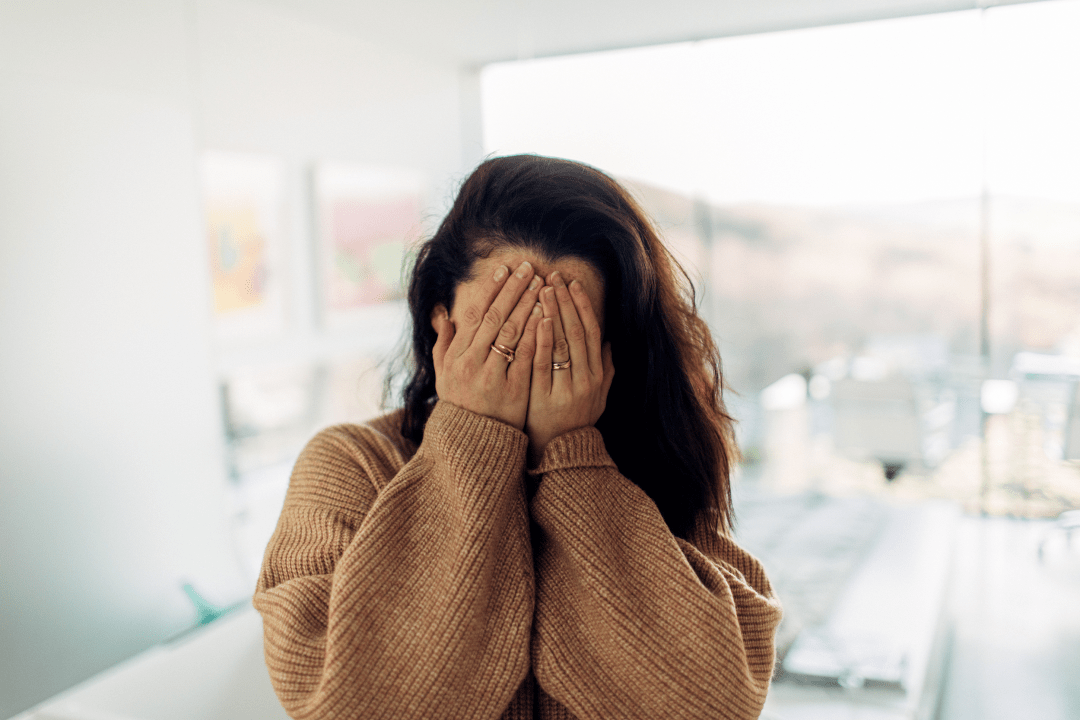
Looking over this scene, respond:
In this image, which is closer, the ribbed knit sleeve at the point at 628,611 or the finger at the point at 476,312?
the ribbed knit sleeve at the point at 628,611

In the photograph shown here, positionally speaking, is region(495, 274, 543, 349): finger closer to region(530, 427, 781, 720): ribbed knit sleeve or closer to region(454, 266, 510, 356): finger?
region(454, 266, 510, 356): finger

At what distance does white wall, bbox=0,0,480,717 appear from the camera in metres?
1.74

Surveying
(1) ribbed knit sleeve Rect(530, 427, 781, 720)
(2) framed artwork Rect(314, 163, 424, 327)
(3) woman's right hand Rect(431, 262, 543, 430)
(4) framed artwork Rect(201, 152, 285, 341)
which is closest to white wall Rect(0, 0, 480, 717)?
(4) framed artwork Rect(201, 152, 285, 341)

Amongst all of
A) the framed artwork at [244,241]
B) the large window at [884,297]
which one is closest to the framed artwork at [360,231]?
the framed artwork at [244,241]

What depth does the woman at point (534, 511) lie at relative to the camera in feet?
2.71

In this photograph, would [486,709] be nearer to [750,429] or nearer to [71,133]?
[71,133]

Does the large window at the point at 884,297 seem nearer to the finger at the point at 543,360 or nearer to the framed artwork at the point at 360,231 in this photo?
the framed artwork at the point at 360,231

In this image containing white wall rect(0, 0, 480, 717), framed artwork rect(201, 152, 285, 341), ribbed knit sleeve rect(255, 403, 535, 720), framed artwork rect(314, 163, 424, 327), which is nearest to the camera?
ribbed knit sleeve rect(255, 403, 535, 720)

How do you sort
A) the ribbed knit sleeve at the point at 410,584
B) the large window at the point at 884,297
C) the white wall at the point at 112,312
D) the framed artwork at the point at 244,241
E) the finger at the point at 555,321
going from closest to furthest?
the ribbed knit sleeve at the point at 410,584, the finger at the point at 555,321, the white wall at the point at 112,312, the framed artwork at the point at 244,241, the large window at the point at 884,297

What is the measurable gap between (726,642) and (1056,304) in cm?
223

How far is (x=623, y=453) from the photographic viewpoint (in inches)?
42.9

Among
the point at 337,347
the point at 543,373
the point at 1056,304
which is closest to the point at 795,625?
the point at 1056,304

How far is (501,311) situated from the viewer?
93 centimetres

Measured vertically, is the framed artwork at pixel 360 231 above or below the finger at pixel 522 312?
above
